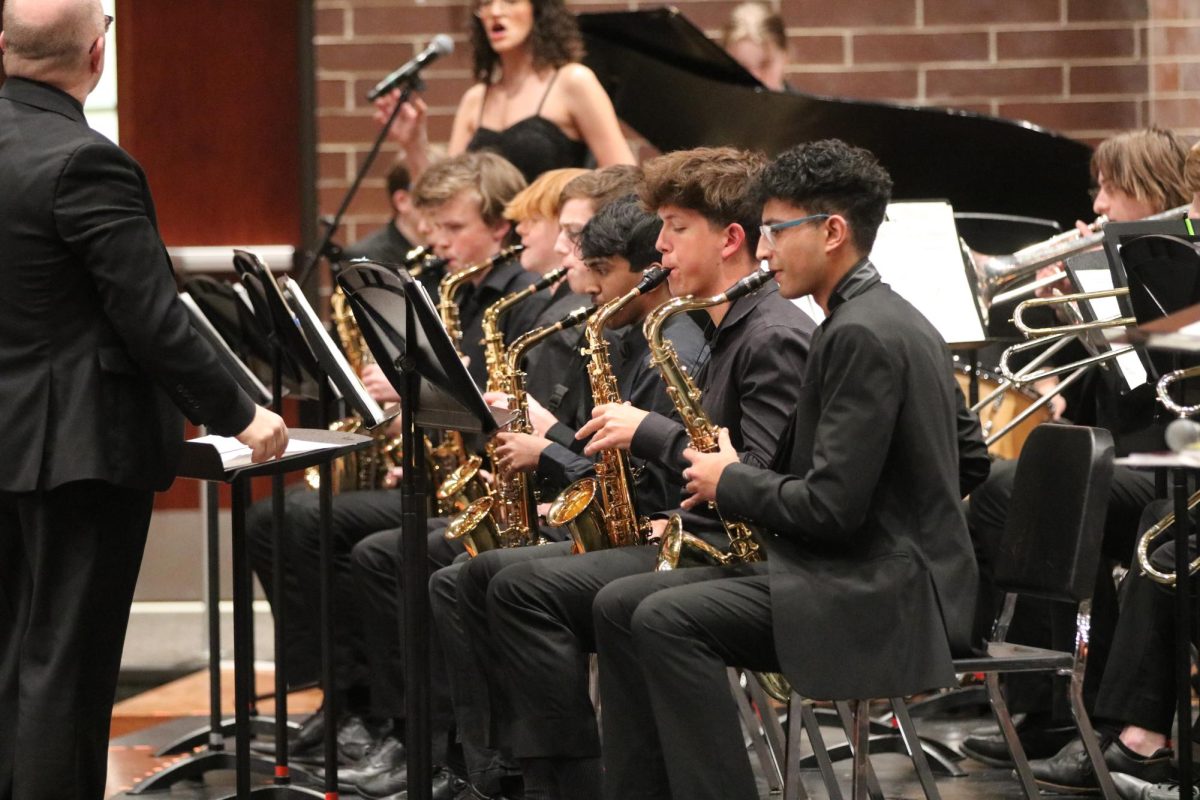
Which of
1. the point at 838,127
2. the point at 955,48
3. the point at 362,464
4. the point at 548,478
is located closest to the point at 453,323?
the point at 362,464

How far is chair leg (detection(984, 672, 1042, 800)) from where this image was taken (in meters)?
3.29

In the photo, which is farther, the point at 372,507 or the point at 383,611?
the point at 372,507

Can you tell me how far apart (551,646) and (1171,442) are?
5.78ft

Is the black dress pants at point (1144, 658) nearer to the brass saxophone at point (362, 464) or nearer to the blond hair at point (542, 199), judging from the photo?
the blond hair at point (542, 199)

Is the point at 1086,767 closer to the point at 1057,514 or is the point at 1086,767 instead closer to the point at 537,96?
the point at 1057,514

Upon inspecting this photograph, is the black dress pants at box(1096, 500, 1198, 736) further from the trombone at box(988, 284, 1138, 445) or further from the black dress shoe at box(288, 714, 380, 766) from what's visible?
the black dress shoe at box(288, 714, 380, 766)

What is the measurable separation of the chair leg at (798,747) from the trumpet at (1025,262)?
3.77ft

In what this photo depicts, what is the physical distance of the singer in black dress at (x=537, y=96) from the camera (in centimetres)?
530

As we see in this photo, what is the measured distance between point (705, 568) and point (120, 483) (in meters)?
1.08

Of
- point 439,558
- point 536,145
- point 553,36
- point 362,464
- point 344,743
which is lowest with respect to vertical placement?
point 344,743

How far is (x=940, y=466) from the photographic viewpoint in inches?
109

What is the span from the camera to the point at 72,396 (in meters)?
2.90

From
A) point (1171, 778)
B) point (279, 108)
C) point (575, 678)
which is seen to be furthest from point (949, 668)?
point (279, 108)

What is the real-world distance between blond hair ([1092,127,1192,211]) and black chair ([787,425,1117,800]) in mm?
1092
